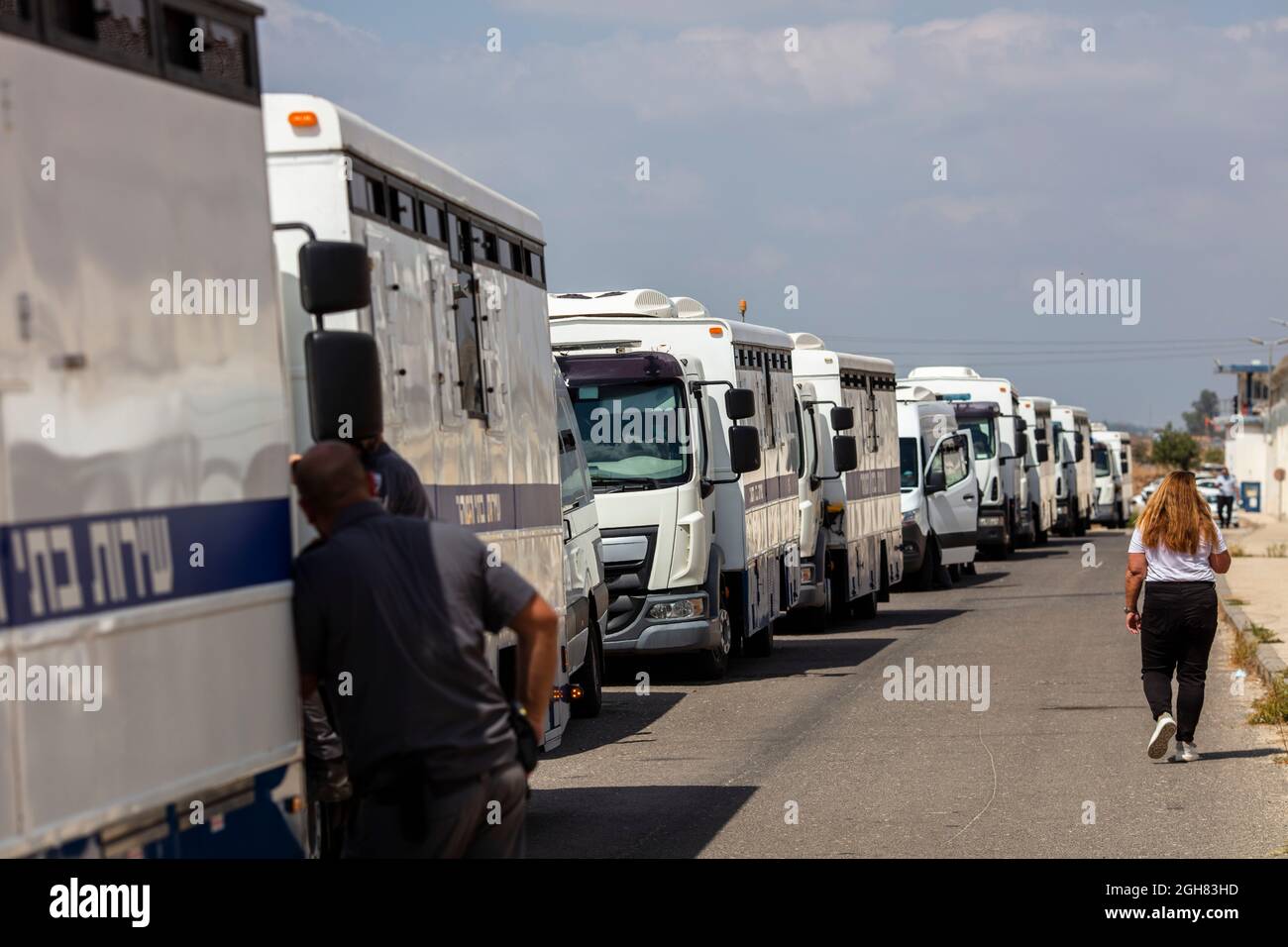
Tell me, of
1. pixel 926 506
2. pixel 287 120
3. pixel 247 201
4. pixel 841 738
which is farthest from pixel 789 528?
pixel 247 201

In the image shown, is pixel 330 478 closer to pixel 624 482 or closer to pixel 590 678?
pixel 590 678

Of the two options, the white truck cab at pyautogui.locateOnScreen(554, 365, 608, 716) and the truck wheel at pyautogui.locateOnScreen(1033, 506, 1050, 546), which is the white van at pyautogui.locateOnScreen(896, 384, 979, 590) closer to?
the truck wheel at pyautogui.locateOnScreen(1033, 506, 1050, 546)

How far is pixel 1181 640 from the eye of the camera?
37.5 feet

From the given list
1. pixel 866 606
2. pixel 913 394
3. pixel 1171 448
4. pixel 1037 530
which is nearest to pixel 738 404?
pixel 866 606

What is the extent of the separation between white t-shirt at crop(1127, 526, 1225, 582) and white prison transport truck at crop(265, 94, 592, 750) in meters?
3.58

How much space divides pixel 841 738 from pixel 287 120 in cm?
732

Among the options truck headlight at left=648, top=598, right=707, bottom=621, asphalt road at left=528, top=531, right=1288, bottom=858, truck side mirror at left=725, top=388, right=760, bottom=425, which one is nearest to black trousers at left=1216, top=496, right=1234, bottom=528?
asphalt road at left=528, top=531, right=1288, bottom=858

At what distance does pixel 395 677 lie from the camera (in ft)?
15.9

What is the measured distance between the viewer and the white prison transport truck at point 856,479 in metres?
22.4

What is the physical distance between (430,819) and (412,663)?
0.40m

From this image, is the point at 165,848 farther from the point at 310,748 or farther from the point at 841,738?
the point at 841,738

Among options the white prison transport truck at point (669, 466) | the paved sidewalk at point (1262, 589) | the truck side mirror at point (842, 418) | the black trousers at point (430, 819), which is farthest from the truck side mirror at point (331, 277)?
the truck side mirror at point (842, 418)

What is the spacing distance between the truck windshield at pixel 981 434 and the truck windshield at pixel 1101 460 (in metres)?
28.3

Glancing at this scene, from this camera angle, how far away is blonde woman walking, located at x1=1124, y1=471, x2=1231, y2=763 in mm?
11383
